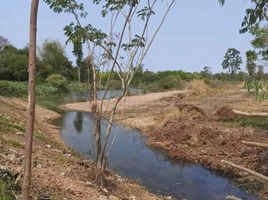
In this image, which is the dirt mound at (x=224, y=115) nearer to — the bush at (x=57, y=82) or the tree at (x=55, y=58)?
the bush at (x=57, y=82)

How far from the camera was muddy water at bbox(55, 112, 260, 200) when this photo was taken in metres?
6.67

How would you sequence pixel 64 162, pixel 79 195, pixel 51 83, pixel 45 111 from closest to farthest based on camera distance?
1. pixel 79 195
2. pixel 64 162
3. pixel 45 111
4. pixel 51 83

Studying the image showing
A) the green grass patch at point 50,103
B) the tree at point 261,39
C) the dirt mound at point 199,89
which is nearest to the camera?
the tree at point 261,39

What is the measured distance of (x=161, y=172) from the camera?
8.01 m

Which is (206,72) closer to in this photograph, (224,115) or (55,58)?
(55,58)

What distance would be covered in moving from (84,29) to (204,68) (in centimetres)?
4932

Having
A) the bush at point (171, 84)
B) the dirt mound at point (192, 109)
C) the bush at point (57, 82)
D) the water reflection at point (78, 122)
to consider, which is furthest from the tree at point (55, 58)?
the dirt mound at point (192, 109)

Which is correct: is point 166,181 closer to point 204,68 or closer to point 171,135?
point 171,135

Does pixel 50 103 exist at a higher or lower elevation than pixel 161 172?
higher

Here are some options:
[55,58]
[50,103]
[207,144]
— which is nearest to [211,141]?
[207,144]

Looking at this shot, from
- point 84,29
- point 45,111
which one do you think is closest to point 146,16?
point 84,29

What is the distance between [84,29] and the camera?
5.09m

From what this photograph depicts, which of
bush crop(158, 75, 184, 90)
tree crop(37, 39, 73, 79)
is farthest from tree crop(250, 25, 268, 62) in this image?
tree crop(37, 39, 73, 79)

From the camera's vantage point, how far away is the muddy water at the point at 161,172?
6672 mm
